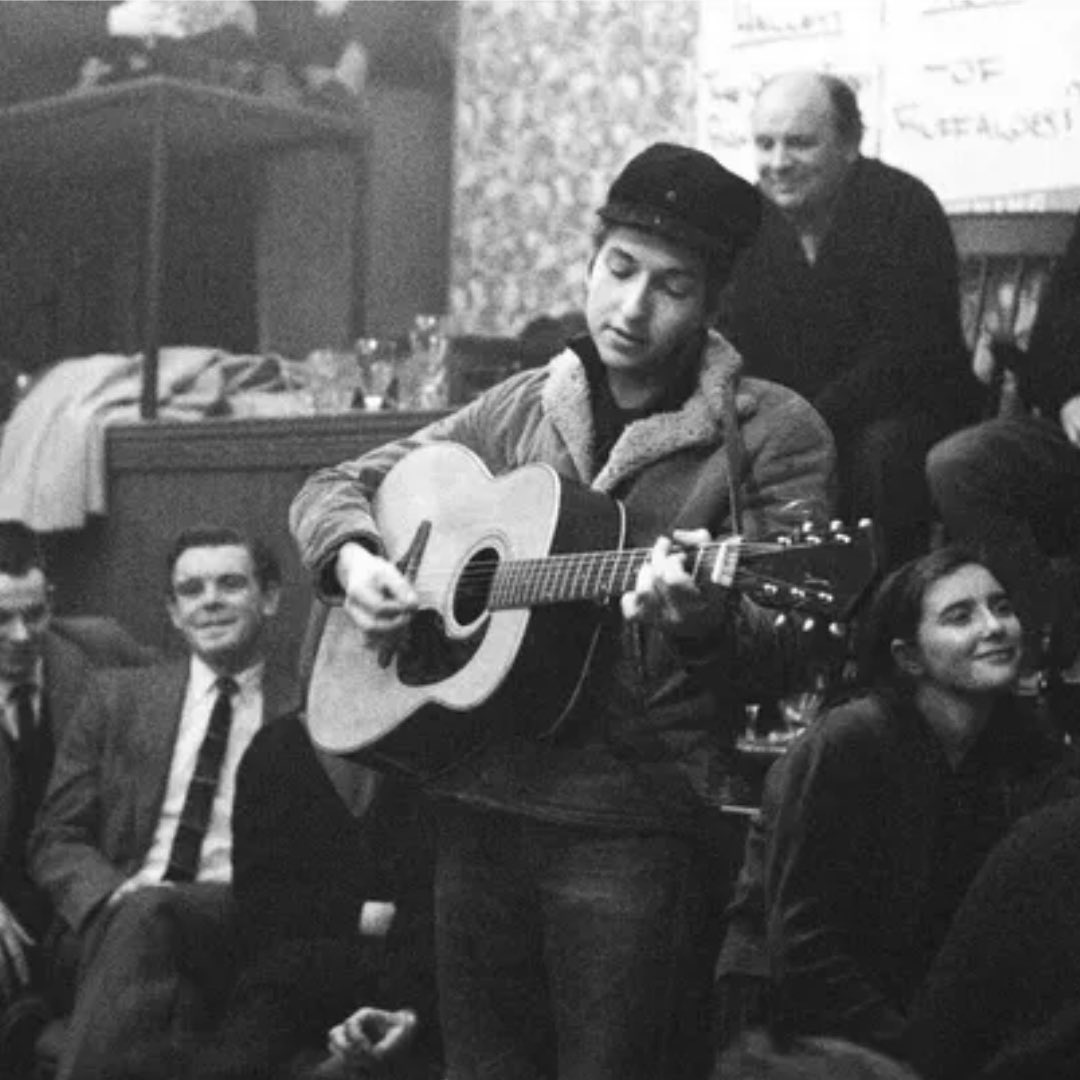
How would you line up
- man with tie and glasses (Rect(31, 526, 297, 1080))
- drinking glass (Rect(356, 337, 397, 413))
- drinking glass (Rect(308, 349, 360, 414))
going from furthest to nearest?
drinking glass (Rect(308, 349, 360, 414))
drinking glass (Rect(356, 337, 397, 413))
man with tie and glasses (Rect(31, 526, 297, 1080))

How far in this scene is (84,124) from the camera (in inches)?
276

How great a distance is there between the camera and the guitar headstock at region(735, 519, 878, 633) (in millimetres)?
2883

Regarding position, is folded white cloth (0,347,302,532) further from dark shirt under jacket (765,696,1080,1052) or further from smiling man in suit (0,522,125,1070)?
dark shirt under jacket (765,696,1080,1052)

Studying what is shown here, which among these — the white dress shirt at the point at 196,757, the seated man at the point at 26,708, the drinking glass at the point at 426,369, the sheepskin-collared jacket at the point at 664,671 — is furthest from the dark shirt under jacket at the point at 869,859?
the drinking glass at the point at 426,369

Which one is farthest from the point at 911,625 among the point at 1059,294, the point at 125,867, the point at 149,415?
the point at 149,415

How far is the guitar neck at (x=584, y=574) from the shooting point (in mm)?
2893

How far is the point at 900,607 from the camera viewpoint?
402 centimetres

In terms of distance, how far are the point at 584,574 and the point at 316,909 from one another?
5.80 ft

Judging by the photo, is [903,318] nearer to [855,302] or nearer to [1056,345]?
[855,302]

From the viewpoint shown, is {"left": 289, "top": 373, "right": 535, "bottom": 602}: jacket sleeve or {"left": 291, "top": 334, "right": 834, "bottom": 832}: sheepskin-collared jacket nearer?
{"left": 291, "top": 334, "right": 834, "bottom": 832}: sheepskin-collared jacket

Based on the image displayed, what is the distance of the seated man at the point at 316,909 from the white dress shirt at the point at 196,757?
24 centimetres

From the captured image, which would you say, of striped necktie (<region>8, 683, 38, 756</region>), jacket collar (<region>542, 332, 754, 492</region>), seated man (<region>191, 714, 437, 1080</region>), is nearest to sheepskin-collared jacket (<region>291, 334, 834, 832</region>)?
jacket collar (<region>542, 332, 754, 492</region>)

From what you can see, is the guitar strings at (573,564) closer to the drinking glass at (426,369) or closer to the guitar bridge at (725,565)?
the guitar bridge at (725,565)

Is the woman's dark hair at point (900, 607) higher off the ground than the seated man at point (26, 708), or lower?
higher
